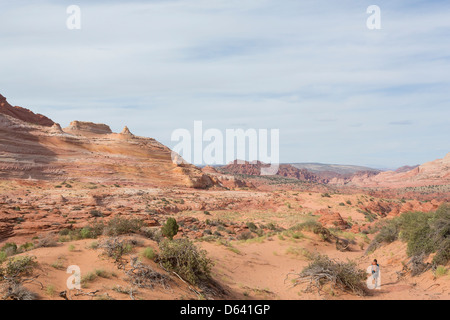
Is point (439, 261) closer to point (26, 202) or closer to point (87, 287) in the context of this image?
point (87, 287)

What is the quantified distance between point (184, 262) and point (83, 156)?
4299 cm

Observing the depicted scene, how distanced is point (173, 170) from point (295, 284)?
41.7m

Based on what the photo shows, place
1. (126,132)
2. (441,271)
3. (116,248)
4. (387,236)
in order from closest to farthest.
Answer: (116,248)
(441,271)
(387,236)
(126,132)

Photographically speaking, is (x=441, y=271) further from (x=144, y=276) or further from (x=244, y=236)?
(x=244, y=236)

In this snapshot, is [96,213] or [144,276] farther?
[96,213]

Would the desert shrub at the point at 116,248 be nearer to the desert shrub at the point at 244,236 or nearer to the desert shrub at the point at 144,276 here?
the desert shrub at the point at 144,276

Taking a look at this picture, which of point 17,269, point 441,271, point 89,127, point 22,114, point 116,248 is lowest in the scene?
point 441,271

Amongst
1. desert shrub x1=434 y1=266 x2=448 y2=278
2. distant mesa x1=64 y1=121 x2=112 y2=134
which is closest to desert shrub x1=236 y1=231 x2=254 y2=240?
desert shrub x1=434 y1=266 x2=448 y2=278

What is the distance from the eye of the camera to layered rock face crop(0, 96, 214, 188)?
138 ft

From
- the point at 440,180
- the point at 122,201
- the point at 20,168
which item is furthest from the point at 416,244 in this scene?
the point at 440,180

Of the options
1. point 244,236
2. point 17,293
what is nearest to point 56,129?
point 244,236

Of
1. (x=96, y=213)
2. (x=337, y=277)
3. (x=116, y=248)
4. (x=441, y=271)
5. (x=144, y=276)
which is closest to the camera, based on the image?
(x=144, y=276)

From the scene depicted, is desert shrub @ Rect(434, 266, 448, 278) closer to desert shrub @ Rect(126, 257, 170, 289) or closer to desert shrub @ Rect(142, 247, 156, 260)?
desert shrub @ Rect(126, 257, 170, 289)

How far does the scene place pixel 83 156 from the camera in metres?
48.5
